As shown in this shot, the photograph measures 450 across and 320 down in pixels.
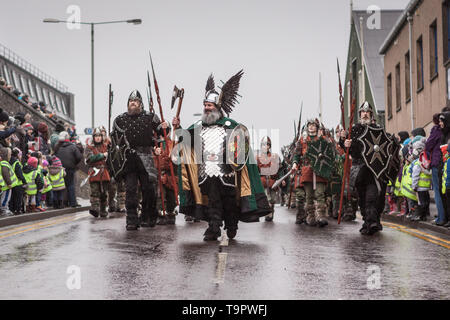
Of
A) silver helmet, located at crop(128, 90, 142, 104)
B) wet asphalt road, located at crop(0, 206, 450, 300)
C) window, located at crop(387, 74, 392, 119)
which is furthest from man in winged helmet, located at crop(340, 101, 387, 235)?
window, located at crop(387, 74, 392, 119)

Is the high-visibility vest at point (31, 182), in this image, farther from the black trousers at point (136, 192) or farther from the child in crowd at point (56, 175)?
the black trousers at point (136, 192)

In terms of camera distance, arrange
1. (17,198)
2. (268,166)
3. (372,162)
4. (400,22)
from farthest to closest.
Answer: (400,22) → (268,166) → (17,198) → (372,162)

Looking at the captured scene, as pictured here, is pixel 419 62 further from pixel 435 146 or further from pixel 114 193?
pixel 435 146

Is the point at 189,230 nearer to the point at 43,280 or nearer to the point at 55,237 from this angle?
the point at 55,237

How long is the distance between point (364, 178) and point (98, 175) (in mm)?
7139

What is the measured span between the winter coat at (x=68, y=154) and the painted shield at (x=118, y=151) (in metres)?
6.77

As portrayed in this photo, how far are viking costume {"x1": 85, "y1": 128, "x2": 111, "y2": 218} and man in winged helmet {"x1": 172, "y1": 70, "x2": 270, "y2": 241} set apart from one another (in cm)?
623

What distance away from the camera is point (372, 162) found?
12500 millimetres

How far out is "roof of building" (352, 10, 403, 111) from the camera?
4019 cm

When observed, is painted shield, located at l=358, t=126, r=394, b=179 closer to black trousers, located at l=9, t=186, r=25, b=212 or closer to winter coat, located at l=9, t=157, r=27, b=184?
winter coat, located at l=9, t=157, r=27, b=184

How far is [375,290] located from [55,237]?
605 cm

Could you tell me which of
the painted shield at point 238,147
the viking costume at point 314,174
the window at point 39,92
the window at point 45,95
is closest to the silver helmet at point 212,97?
the painted shield at point 238,147

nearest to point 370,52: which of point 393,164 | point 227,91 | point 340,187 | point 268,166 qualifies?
point 268,166

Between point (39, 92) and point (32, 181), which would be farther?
point (39, 92)
